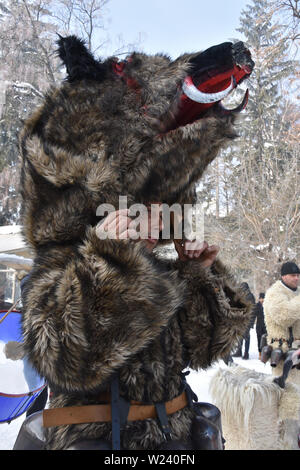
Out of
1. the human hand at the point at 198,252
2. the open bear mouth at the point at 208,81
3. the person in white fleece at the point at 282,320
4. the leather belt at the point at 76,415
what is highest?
the open bear mouth at the point at 208,81

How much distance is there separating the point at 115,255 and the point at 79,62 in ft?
2.41

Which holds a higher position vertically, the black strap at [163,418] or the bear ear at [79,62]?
the bear ear at [79,62]

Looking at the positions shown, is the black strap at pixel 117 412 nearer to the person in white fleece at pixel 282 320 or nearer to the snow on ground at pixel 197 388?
the snow on ground at pixel 197 388

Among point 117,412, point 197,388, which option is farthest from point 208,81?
point 197,388

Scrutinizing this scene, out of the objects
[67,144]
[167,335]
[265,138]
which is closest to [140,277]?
[167,335]

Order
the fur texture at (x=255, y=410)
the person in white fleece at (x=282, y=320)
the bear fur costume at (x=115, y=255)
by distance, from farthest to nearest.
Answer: the person in white fleece at (x=282, y=320), the fur texture at (x=255, y=410), the bear fur costume at (x=115, y=255)

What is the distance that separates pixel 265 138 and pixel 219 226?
6259 millimetres

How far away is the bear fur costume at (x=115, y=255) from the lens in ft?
3.37

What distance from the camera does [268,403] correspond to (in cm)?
303

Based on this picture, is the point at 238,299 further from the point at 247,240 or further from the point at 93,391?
the point at 247,240

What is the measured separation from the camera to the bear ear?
1.31 metres

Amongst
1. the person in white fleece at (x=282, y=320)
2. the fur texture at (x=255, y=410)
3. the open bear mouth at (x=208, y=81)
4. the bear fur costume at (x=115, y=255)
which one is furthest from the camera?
the person in white fleece at (x=282, y=320)

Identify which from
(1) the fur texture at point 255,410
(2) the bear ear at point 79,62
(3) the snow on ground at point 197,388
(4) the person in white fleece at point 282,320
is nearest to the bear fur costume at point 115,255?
(2) the bear ear at point 79,62

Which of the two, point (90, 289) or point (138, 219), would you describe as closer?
point (90, 289)
